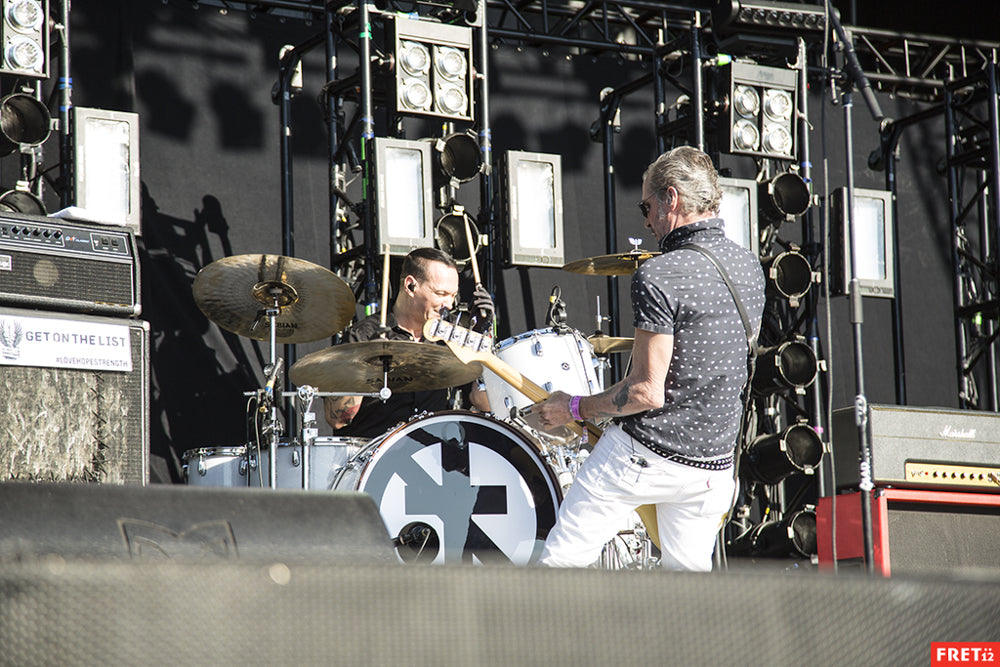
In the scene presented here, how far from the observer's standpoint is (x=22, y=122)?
17.5 feet

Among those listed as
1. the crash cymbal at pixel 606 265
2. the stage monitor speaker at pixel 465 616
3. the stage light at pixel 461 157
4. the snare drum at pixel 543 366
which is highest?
the stage light at pixel 461 157

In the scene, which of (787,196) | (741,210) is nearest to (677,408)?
(741,210)

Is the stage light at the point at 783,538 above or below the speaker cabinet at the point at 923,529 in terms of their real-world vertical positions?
below

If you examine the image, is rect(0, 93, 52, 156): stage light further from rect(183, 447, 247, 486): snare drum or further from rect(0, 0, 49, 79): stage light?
rect(183, 447, 247, 486): snare drum

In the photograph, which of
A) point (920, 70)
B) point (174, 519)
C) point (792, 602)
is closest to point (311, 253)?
point (920, 70)

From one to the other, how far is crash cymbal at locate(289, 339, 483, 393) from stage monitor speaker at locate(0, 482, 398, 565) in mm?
2464

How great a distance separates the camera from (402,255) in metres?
5.71

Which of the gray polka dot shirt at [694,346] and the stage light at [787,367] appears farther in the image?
the stage light at [787,367]

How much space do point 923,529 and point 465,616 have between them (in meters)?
4.12

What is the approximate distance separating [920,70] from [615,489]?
650cm

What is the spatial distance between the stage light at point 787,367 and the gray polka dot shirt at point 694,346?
3530 millimetres

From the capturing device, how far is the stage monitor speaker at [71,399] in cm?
315

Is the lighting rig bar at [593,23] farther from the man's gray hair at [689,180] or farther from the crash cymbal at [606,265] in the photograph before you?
the man's gray hair at [689,180]

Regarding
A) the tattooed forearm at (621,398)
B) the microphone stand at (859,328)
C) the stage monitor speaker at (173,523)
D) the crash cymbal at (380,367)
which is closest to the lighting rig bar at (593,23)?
the microphone stand at (859,328)
